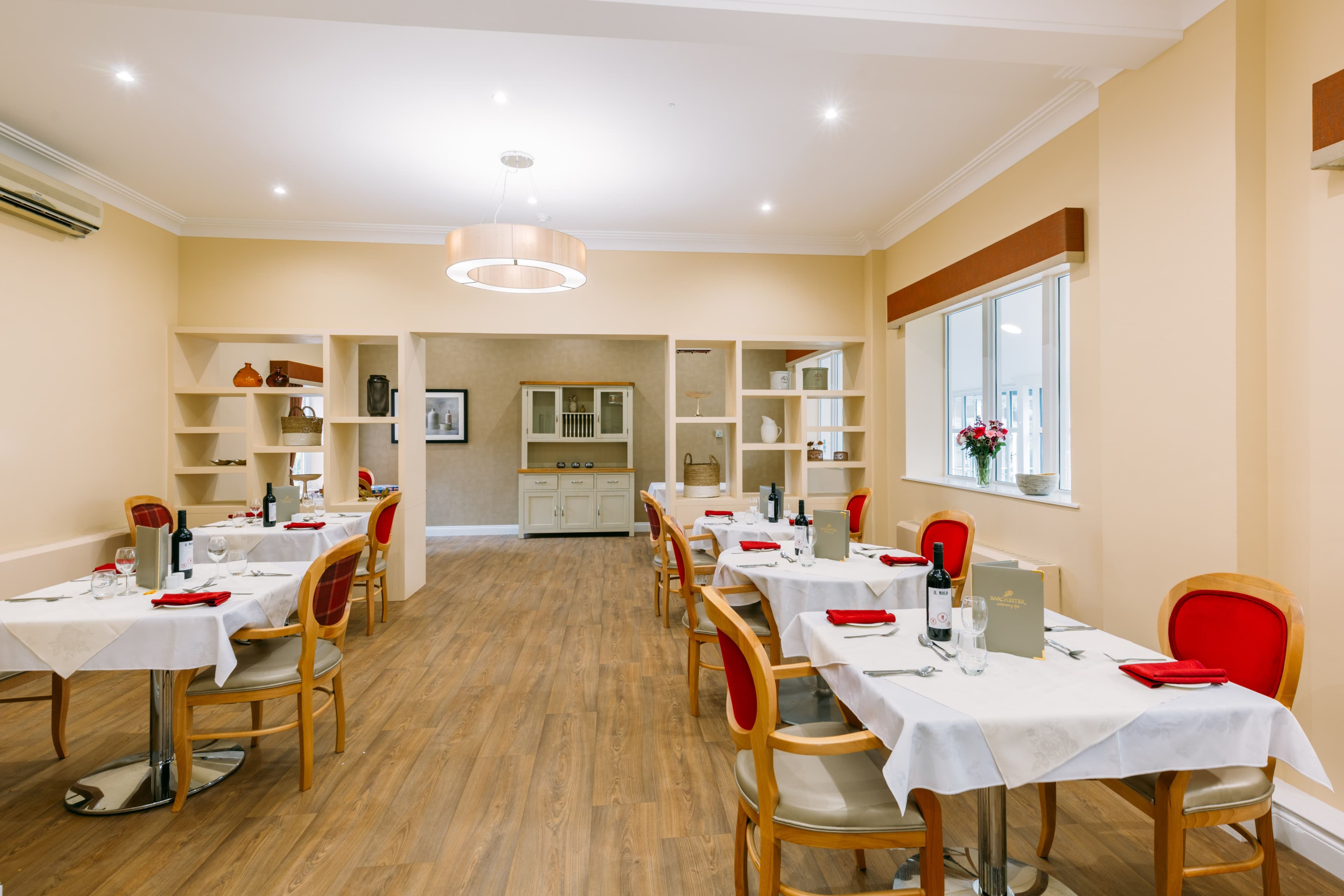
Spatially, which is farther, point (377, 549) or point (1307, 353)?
→ point (377, 549)

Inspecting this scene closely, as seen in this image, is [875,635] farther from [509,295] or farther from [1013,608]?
[509,295]

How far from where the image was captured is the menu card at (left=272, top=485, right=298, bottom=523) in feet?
14.6

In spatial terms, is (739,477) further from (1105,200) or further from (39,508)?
(39,508)

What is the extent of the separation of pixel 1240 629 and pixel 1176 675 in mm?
494

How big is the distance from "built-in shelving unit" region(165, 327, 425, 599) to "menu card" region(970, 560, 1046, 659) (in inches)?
182

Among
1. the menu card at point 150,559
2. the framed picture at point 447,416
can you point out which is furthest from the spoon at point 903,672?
the framed picture at point 447,416

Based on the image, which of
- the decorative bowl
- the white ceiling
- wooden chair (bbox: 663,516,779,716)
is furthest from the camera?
the decorative bowl

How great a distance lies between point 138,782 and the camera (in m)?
2.55

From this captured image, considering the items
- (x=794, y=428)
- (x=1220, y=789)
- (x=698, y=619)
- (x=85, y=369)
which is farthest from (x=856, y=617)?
(x=85, y=369)

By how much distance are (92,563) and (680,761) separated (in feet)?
13.5

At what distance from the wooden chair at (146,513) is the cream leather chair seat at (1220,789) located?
5.22 m

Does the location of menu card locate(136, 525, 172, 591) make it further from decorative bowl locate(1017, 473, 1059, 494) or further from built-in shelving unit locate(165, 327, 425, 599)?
decorative bowl locate(1017, 473, 1059, 494)

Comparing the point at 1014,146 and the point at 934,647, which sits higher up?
the point at 1014,146

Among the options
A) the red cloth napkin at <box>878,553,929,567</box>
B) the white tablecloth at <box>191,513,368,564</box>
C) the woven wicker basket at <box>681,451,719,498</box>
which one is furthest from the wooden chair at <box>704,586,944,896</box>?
the woven wicker basket at <box>681,451,719,498</box>
